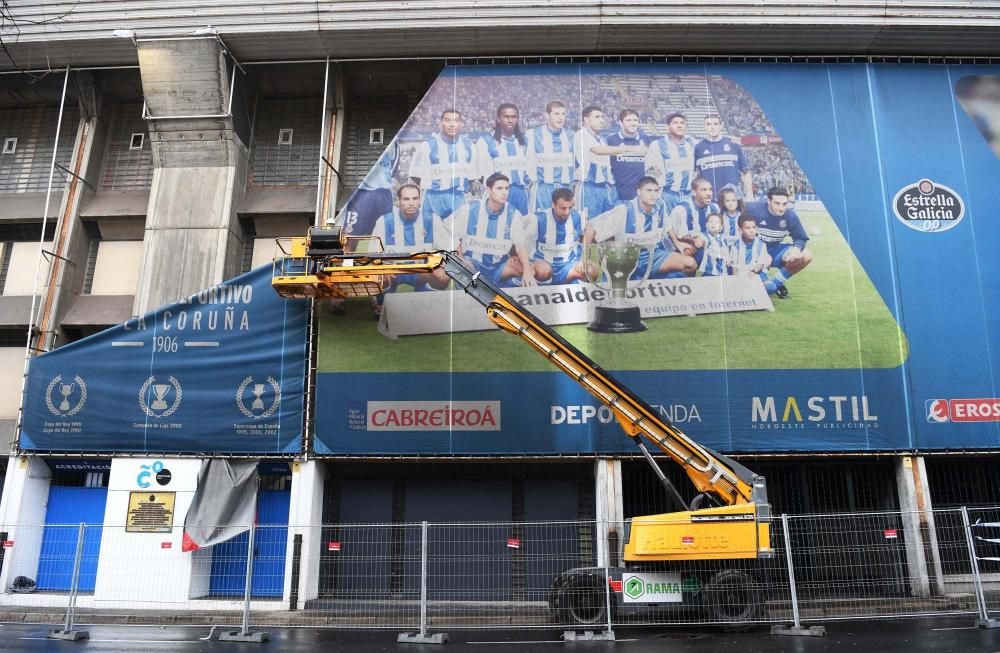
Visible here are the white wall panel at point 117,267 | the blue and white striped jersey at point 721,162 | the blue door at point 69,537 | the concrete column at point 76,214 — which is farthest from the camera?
the white wall panel at point 117,267

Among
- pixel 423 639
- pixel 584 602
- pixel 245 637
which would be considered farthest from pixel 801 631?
pixel 245 637

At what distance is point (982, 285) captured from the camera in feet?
53.2

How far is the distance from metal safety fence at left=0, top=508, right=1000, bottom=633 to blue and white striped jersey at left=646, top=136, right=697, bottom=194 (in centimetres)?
781

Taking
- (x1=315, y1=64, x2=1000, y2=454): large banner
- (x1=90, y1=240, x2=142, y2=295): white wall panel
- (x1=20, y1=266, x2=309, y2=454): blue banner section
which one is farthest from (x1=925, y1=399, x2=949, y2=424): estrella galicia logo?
(x1=90, y1=240, x2=142, y2=295): white wall panel

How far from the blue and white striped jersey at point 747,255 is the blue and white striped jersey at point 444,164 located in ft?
20.5

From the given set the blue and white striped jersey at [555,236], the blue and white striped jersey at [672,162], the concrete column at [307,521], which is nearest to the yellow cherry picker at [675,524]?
the blue and white striped jersey at [555,236]

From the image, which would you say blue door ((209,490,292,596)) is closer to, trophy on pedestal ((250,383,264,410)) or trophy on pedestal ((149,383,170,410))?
trophy on pedestal ((250,383,264,410))

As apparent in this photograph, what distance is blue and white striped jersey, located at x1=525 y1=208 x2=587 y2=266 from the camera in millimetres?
16312

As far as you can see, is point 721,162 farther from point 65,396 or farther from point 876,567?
point 65,396

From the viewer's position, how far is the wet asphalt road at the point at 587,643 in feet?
31.6

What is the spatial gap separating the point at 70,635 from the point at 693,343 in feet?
41.7

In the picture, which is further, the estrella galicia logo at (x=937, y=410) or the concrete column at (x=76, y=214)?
the concrete column at (x=76, y=214)

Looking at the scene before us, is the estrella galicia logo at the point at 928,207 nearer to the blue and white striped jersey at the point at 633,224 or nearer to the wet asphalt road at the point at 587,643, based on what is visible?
the blue and white striped jersey at the point at 633,224

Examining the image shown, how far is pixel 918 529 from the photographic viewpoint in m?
14.9
